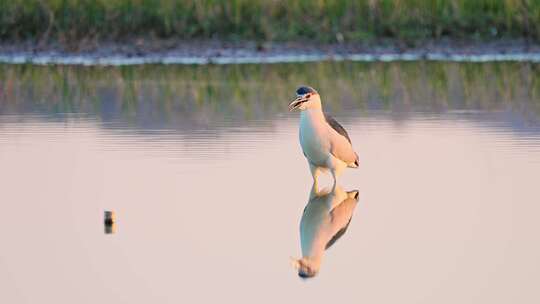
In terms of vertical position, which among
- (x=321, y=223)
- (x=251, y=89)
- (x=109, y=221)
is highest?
(x=251, y=89)

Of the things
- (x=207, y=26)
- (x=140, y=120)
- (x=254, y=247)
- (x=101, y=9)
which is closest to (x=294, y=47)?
(x=207, y=26)

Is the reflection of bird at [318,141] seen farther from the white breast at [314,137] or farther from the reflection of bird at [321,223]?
the reflection of bird at [321,223]

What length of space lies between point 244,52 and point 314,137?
934 cm

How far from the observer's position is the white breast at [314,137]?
10.5 meters

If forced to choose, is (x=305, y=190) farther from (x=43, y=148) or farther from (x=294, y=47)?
(x=294, y=47)

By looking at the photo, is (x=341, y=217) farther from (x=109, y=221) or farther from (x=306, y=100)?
(x=306, y=100)

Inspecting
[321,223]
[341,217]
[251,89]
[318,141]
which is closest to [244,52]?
[251,89]

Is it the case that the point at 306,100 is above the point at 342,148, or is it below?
above

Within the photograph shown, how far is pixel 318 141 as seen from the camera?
10500 mm

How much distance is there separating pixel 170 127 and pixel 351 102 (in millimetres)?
2267

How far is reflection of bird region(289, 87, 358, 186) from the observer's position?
34.3 ft

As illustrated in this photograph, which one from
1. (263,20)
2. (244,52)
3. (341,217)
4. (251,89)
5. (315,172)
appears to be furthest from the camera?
(263,20)

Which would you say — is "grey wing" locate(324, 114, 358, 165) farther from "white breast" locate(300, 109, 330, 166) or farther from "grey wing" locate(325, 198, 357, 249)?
"grey wing" locate(325, 198, 357, 249)

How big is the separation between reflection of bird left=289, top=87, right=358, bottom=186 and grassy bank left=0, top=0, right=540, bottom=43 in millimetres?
9520
